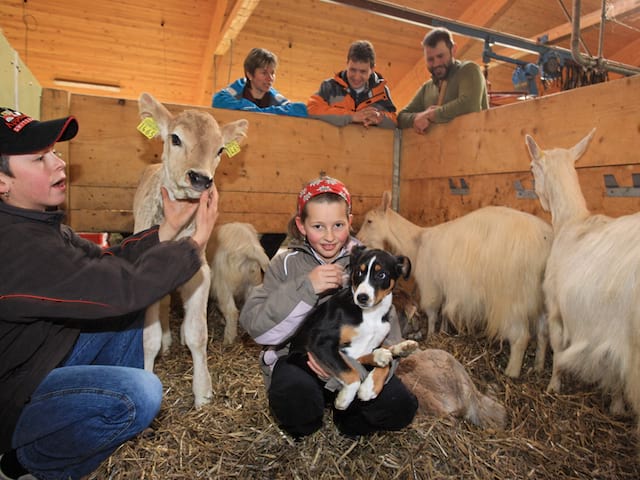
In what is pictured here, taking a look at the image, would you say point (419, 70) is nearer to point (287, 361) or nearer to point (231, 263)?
point (231, 263)

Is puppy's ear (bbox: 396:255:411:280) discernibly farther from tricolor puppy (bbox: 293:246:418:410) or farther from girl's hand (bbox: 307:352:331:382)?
girl's hand (bbox: 307:352:331:382)

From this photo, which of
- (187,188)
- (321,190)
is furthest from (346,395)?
(187,188)

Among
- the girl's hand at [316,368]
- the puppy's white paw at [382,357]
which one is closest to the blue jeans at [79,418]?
the girl's hand at [316,368]

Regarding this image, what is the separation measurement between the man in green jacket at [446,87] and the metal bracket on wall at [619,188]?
178 centimetres

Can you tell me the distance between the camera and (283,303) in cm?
197

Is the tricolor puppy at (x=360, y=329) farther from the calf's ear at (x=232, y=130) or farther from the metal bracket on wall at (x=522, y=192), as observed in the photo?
the metal bracket on wall at (x=522, y=192)

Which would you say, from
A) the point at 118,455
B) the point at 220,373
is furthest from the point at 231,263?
the point at 118,455

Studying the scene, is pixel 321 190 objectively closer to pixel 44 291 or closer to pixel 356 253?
pixel 356 253

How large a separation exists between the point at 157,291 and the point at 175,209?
0.91 meters

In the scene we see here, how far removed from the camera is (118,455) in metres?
2.21

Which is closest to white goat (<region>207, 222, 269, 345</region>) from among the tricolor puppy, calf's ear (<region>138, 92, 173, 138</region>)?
calf's ear (<region>138, 92, 173, 138</region>)

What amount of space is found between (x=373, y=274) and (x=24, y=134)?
148cm

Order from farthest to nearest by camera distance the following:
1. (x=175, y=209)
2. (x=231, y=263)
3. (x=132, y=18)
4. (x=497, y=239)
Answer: (x=132, y=18) → (x=231, y=263) → (x=497, y=239) → (x=175, y=209)

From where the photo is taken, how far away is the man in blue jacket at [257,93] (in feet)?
17.2
